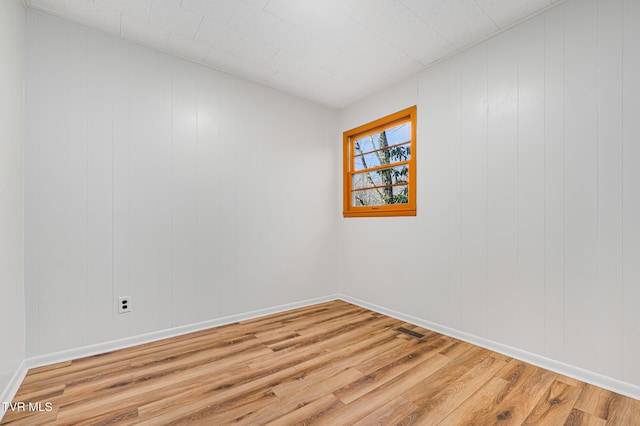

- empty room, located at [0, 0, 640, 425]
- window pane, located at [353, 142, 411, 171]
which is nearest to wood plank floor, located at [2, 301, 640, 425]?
empty room, located at [0, 0, 640, 425]

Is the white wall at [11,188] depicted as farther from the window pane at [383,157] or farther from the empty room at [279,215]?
the window pane at [383,157]

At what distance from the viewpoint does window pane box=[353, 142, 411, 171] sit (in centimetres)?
309

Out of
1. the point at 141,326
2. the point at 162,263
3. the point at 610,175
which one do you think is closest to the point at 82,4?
the point at 162,263

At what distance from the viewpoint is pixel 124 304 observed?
235 cm

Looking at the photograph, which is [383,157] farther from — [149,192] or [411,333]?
[149,192]

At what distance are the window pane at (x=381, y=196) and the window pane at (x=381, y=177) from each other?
0.21ft

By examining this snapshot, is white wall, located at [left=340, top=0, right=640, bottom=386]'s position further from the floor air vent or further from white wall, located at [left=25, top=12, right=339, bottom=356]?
white wall, located at [left=25, top=12, right=339, bottom=356]

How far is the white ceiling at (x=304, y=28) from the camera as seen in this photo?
2.01 metres

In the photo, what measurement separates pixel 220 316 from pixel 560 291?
274 centimetres

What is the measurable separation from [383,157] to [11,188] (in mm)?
3034

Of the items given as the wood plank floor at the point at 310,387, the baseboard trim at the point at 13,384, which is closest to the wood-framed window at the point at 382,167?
the wood plank floor at the point at 310,387

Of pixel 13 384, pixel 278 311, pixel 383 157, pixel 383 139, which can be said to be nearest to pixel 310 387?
pixel 278 311

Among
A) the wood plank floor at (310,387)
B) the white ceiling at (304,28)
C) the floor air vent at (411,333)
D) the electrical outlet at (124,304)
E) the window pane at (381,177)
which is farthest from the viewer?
the window pane at (381,177)

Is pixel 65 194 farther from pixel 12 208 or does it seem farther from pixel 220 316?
pixel 220 316
